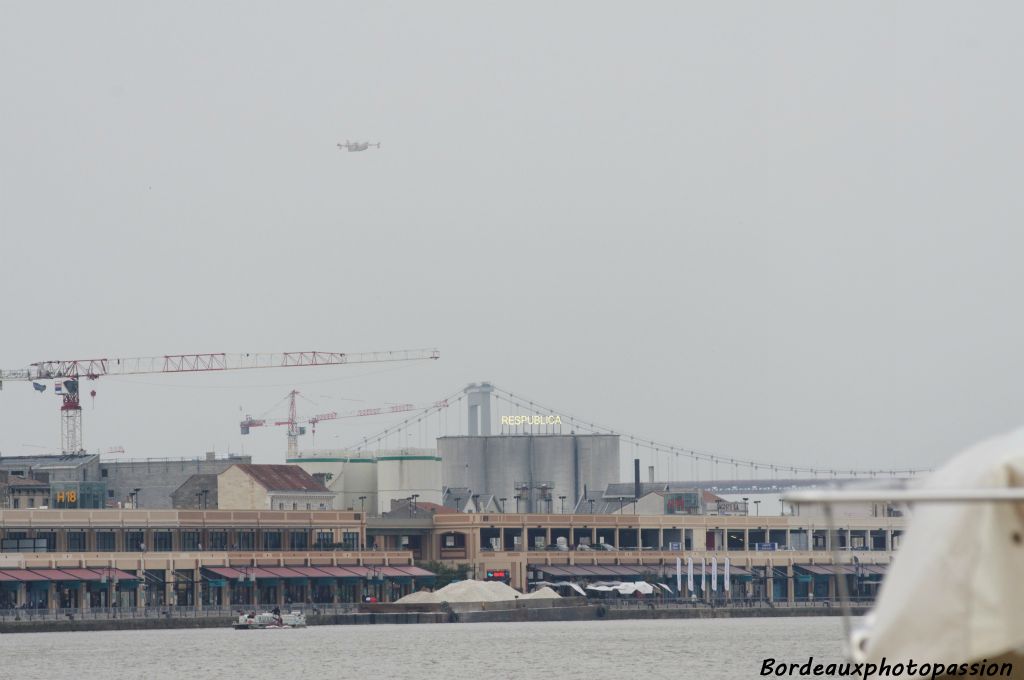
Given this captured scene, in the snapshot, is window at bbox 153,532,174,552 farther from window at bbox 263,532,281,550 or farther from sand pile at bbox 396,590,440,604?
sand pile at bbox 396,590,440,604

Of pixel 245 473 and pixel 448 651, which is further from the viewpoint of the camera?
pixel 245 473

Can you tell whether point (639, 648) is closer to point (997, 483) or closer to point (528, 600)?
point (528, 600)

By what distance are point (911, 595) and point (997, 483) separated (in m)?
0.90

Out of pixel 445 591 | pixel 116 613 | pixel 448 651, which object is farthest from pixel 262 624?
pixel 448 651

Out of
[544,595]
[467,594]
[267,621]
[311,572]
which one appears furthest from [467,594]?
A: [267,621]

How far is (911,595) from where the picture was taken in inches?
488

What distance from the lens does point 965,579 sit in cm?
1192

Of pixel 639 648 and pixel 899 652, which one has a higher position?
pixel 899 652

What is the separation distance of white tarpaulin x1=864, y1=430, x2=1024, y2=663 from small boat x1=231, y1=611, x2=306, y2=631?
142166 millimetres

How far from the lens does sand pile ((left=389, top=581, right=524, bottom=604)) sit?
173125 millimetres

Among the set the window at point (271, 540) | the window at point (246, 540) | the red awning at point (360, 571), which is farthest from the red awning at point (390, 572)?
the window at point (246, 540)

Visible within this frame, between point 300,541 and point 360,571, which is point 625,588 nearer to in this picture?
point 360,571

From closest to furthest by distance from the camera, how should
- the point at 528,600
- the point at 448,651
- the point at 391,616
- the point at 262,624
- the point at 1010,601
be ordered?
the point at 1010,601 < the point at 448,651 < the point at 262,624 < the point at 391,616 < the point at 528,600

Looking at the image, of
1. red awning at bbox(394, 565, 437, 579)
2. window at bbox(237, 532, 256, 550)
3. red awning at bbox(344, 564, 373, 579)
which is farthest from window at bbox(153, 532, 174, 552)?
red awning at bbox(394, 565, 437, 579)
